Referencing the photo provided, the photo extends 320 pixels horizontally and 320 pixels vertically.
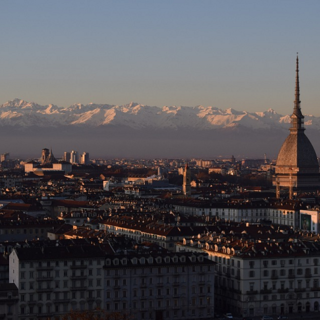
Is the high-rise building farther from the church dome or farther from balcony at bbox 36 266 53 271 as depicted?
balcony at bbox 36 266 53 271

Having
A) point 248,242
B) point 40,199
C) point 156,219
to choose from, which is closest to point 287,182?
point 40,199

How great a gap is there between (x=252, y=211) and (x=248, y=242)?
49760mm

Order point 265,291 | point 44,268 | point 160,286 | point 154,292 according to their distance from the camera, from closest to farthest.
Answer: point 44,268, point 154,292, point 160,286, point 265,291

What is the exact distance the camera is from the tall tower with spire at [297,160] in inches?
7200

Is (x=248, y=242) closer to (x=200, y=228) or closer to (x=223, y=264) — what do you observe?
(x=223, y=264)

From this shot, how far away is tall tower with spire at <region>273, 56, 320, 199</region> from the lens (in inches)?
7200

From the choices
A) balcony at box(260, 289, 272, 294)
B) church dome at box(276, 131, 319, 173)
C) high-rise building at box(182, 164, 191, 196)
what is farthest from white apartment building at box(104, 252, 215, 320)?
church dome at box(276, 131, 319, 173)

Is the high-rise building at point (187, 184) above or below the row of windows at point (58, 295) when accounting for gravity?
above

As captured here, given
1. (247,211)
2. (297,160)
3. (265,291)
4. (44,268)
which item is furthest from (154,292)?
(297,160)

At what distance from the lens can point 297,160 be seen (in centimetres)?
18775

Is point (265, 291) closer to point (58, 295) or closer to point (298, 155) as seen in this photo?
point (58, 295)

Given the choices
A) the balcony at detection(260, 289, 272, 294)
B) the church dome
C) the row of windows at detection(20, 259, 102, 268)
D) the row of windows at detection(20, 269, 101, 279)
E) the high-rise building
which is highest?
the church dome

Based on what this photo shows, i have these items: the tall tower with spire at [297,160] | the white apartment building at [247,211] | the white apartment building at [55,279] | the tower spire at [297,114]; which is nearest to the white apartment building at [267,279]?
the white apartment building at [55,279]

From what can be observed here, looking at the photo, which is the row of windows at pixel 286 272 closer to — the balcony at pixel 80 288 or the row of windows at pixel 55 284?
the row of windows at pixel 55 284
